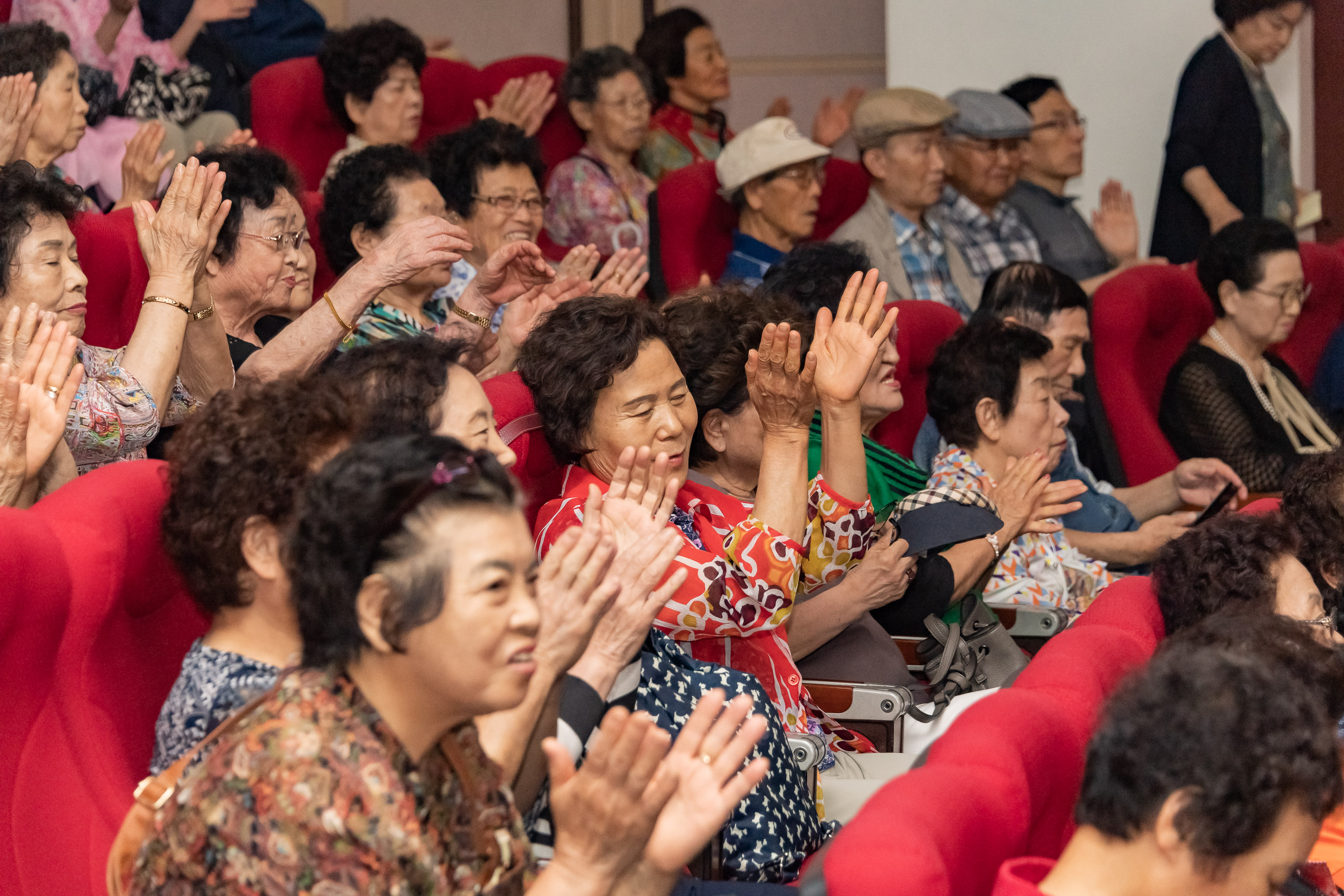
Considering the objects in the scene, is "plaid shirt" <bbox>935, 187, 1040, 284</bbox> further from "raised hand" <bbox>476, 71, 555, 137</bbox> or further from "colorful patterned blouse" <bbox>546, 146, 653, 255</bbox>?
"raised hand" <bbox>476, 71, 555, 137</bbox>

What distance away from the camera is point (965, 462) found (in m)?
2.79

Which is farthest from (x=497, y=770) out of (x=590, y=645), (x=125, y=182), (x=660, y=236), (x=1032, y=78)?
(x=1032, y=78)

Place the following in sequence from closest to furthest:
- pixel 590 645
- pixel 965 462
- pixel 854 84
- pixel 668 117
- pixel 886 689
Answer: pixel 590 645
pixel 886 689
pixel 965 462
pixel 668 117
pixel 854 84

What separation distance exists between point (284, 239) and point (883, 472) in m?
1.15

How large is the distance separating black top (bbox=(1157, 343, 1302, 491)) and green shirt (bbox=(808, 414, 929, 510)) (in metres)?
1.39

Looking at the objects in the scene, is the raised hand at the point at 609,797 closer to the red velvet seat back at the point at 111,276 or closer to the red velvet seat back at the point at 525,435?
the red velvet seat back at the point at 525,435

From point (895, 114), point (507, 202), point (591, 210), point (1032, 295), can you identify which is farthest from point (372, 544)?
point (895, 114)

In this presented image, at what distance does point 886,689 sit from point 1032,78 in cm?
330

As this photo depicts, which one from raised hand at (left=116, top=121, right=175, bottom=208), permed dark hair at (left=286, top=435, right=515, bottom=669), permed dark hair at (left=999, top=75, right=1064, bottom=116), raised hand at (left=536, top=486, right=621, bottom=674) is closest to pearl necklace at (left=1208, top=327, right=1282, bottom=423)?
permed dark hair at (left=999, top=75, right=1064, bottom=116)

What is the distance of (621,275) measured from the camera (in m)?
2.79

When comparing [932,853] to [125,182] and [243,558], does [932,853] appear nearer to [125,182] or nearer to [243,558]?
[243,558]

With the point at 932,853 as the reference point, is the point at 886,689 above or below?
below

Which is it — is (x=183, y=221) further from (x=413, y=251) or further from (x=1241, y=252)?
(x=1241, y=252)

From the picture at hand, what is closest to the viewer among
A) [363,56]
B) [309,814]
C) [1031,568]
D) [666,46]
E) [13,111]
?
[309,814]
